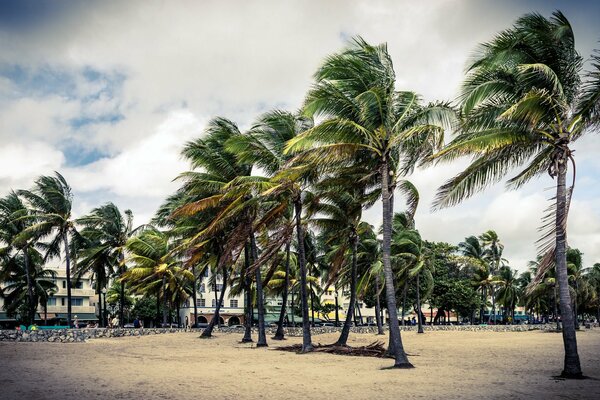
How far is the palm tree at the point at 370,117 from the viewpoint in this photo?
1566cm

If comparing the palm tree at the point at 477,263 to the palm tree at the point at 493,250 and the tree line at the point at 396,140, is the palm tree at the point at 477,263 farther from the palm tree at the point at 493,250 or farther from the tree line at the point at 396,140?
the tree line at the point at 396,140

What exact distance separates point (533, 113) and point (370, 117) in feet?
16.2

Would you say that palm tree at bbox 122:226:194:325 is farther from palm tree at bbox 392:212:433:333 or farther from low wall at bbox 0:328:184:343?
palm tree at bbox 392:212:433:333

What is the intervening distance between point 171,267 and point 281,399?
113 ft

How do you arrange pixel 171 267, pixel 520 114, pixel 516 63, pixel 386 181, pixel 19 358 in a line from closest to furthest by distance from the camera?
pixel 520 114 → pixel 516 63 → pixel 386 181 → pixel 19 358 → pixel 171 267

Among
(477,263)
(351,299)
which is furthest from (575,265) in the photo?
(351,299)

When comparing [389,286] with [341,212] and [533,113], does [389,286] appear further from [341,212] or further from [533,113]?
[341,212]

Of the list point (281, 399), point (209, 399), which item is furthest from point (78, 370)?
point (281, 399)

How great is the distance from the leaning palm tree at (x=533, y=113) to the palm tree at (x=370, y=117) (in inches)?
78.4

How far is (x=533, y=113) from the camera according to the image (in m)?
12.7

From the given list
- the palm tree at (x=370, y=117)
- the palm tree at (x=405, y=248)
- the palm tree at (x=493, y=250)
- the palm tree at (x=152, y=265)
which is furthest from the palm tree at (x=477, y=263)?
the palm tree at (x=370, y=117)

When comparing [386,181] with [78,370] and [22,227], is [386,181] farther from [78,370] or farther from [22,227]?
[22,227]

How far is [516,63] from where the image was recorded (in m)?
13.7

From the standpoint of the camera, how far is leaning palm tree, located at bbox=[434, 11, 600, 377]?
41.4 feet
